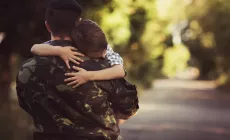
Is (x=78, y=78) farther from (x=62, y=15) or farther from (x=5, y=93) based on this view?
(x=5, y=93)

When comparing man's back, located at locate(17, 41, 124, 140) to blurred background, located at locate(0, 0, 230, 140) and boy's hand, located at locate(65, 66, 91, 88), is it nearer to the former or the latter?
boy's hand, located at locate(65, 66, 91, 88)

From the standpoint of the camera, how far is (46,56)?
2875mm

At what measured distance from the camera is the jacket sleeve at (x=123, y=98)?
2.92 meters

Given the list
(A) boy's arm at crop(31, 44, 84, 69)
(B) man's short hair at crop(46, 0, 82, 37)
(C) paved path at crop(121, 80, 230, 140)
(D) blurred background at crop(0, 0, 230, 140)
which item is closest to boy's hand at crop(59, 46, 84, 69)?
(A) boy's arm at crop(31, 44, 84, 69)

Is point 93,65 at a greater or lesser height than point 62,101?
greater

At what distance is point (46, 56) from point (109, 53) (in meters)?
0.35

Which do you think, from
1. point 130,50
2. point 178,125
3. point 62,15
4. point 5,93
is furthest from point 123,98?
point 130,50

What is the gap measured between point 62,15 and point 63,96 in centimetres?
39

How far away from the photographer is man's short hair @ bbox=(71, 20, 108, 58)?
9.27 ft

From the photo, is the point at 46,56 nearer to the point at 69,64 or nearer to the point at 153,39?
the point at 69,64

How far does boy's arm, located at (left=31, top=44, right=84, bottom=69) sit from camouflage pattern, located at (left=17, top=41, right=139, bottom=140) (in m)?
0.03

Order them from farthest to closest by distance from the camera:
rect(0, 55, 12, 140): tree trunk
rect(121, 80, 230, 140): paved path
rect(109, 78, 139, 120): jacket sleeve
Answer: rect(121, 80, 230, 140): paved path, rect(0, 55, 12, 140): tree trunk, rect(109, 78, 139, 120): jacket sleeve

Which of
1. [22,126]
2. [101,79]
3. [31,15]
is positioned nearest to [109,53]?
[101,79]

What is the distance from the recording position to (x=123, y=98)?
2949mm
